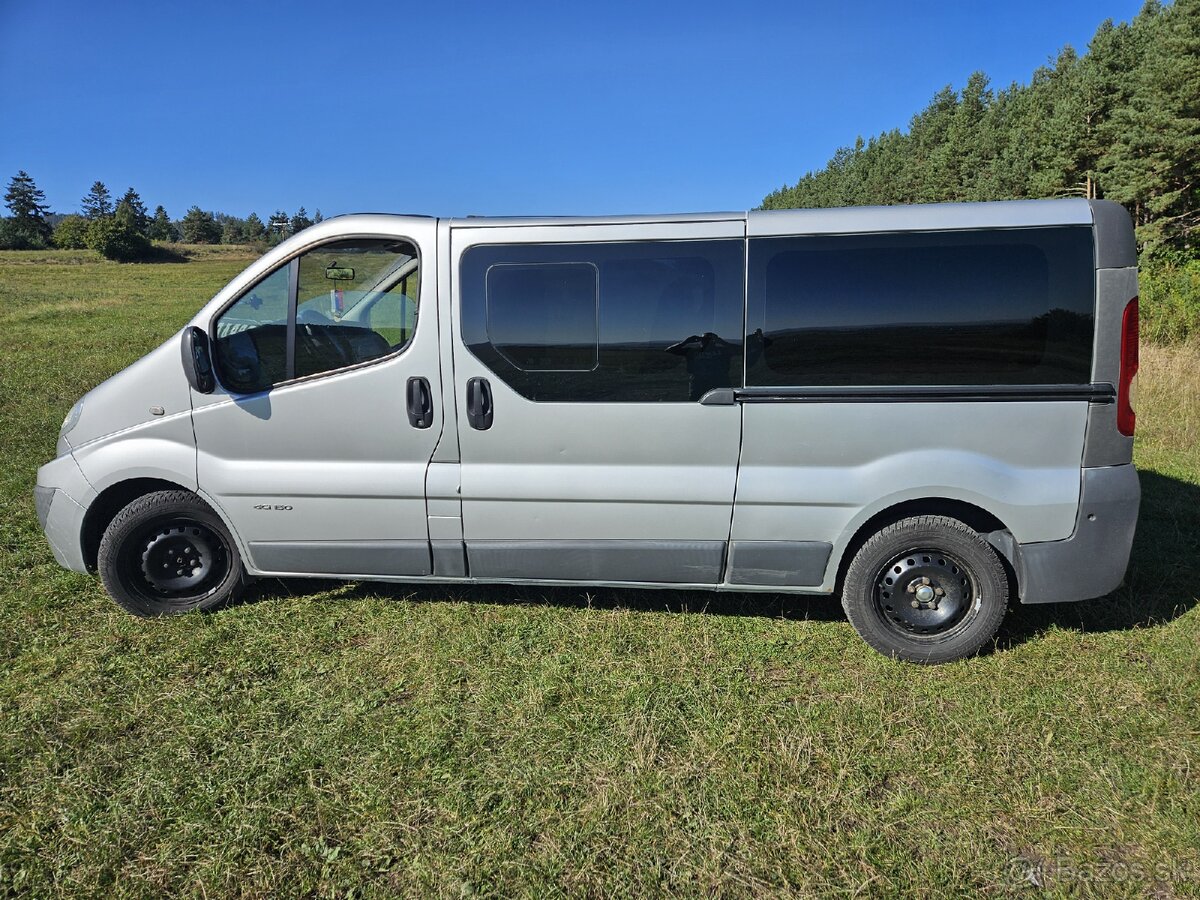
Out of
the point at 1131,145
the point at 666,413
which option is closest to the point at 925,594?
the point at 666,413

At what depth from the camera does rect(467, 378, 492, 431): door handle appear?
3.89m

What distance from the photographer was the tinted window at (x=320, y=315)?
407 cm

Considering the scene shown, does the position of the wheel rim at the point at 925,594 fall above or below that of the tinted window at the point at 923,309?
below

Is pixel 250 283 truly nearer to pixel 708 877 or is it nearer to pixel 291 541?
pixel 291 541

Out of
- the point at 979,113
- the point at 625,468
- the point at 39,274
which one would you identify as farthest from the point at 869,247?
the point at 979,113

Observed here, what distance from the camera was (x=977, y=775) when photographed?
2992 mm

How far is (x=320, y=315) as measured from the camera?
4137mm

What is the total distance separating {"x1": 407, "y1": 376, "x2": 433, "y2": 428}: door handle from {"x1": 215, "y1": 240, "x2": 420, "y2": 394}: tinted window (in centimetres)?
26

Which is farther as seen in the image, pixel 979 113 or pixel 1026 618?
pixel 979 113

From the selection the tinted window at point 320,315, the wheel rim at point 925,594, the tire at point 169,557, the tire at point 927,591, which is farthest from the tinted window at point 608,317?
the tire at point 169,557

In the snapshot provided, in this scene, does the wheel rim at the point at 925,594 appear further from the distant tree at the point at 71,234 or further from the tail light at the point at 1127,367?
the distant tree at the point at 71,234

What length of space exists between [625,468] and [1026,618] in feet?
8.15

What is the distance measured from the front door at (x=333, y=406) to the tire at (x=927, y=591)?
2323 millimetres

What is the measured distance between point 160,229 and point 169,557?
336 feet
